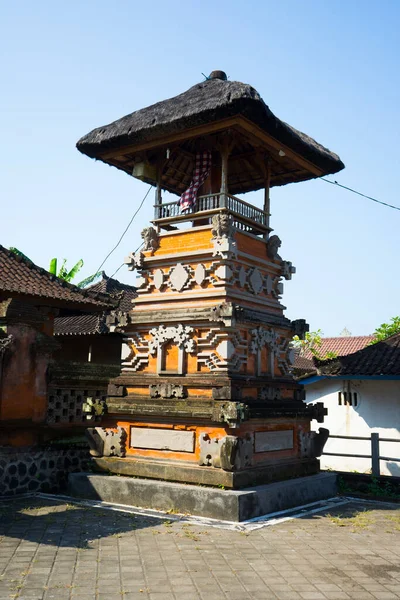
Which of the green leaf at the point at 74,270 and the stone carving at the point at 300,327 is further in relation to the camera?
the green leaf at the point at 74,270

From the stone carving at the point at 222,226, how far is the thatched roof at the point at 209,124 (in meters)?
2.00

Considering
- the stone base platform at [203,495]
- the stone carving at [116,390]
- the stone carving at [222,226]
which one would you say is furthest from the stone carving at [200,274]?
the stone base platform at [203,495]

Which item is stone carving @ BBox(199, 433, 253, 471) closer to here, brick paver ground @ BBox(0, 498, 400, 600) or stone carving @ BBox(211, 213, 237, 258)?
brick paver ground @ BBox(0, 498, 400, 600)

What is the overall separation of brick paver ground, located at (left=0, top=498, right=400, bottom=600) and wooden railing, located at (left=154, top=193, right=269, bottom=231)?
6.60m

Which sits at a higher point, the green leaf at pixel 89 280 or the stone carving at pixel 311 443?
the green leaf at pixel 89 280

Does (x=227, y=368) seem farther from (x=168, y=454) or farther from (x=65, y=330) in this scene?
(x=65, y=330)

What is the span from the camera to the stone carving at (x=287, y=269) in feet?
45.9

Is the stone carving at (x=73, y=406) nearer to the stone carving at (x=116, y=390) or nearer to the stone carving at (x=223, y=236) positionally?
the stone carving at (x=116, y=390)

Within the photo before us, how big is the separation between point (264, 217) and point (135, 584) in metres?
Result: 9.44

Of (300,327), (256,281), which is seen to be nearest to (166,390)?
(256,281)

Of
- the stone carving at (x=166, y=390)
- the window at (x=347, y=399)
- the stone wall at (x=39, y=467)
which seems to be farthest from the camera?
the window at (x=347, y=399)

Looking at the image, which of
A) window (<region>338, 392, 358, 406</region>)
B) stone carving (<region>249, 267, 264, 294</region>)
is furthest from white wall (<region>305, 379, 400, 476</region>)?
stone carving (<region>249, 267, 264, 294</region>)

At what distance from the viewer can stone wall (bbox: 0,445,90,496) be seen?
39.6ft

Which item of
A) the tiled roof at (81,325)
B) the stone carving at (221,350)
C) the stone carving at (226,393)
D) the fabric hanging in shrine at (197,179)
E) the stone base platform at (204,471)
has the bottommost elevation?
the stone base platform at (204,471)
